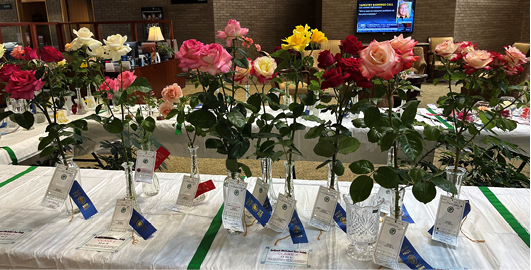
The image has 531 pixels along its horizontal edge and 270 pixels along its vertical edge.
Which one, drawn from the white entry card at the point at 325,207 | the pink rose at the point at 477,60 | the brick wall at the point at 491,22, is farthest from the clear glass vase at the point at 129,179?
the brick wall at the point at 491,22

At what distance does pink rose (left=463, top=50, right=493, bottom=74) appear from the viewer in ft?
3.06

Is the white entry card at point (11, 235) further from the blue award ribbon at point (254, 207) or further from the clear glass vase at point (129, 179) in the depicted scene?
the blue award ribbon at point (254, 207)

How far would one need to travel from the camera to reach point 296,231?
3.51 feet

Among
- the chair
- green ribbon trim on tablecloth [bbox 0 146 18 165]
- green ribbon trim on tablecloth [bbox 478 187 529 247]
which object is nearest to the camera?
green ribbon trim on tablecloth [bbox 478 187 529 247]

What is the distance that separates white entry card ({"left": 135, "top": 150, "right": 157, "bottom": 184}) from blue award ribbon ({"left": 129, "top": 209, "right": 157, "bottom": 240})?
15cm

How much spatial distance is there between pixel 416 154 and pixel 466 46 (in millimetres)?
440

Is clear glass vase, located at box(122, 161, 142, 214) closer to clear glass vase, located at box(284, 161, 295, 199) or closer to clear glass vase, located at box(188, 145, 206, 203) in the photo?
clear glass vase, located at box(188, 145, 206, 203)

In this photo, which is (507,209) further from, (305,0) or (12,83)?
(305,0)

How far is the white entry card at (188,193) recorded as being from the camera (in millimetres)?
1245

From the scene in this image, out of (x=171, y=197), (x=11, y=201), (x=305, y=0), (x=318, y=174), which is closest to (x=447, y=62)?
(x=171, y=197)

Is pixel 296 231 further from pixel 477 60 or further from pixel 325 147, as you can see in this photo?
pixel 477 60

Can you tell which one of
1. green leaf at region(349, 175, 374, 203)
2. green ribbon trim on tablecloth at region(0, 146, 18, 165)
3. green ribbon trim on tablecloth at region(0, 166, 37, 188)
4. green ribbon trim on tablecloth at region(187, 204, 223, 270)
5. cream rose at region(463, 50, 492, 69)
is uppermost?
cream rose at region(463, 50, 492, 69)

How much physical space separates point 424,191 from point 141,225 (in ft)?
2.47

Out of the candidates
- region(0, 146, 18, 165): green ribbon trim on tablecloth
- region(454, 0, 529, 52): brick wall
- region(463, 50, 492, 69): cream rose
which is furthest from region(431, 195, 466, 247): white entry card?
region(454, 0, 529, 52): brick wall
